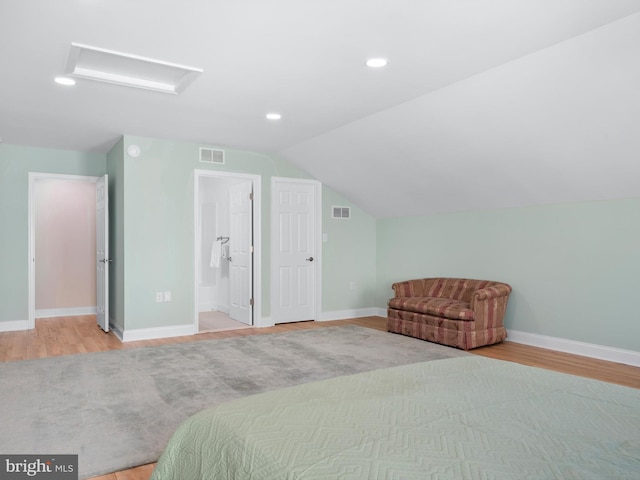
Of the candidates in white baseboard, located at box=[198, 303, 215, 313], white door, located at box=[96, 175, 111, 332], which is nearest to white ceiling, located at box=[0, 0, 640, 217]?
white door, located at box=[96, 175, 111, 332]

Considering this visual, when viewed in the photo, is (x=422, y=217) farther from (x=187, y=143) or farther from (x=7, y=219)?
(x=7, y=219)

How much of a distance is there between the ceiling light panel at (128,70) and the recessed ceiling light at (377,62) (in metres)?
1.25

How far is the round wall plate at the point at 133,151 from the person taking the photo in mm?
5328

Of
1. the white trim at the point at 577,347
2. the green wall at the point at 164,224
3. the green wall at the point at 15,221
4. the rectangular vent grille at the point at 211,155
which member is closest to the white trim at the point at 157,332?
the green wall at the point at 164,224

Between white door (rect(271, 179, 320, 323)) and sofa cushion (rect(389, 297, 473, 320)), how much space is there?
4.93ft

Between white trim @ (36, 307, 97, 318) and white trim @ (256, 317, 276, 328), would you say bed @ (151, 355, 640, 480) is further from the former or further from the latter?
white trim @ (36, 307, 97, 318)

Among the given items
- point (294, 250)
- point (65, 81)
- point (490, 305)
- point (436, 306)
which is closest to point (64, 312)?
point (294, 250)

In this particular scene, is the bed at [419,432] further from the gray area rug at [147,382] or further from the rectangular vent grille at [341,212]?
the rectangular vent grille at [341,212]

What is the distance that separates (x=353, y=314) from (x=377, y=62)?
Answer: 4484 mm

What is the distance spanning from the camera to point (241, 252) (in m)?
6.54

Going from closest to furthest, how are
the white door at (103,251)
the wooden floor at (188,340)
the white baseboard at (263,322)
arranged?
the wooden floor at (188,340) → the white door at (103,251) → the white baseboard at (263,322)

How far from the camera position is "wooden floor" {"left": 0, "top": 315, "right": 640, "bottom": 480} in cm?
394

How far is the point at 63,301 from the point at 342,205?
4704 millimetres

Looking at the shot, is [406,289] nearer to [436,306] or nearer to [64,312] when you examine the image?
[436,306]
